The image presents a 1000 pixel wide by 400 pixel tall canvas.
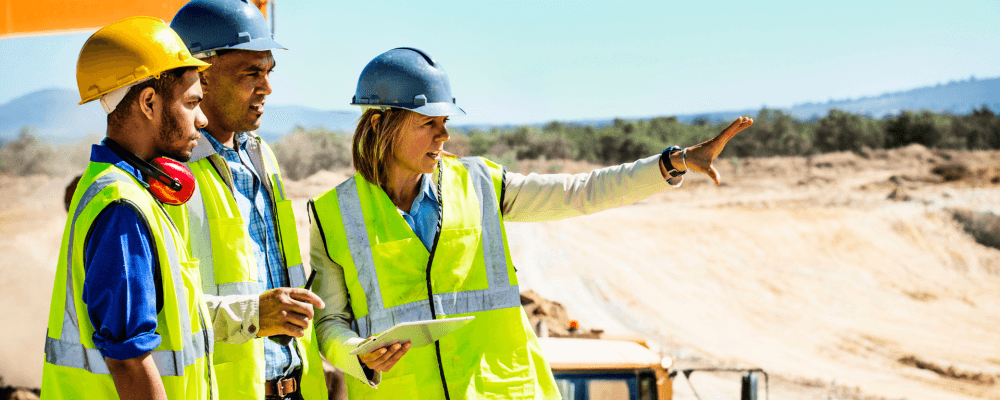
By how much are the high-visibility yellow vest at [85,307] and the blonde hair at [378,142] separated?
886 millimetres

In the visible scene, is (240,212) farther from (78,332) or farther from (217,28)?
(78,332)

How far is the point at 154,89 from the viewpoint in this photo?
1.86 m

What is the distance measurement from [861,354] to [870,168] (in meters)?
23.4

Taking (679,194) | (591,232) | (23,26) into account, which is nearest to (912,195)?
(679,194)

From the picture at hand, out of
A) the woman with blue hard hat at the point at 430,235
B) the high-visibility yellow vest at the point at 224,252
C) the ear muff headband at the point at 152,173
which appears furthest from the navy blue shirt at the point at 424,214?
the ear muff headband at the point at 152,173

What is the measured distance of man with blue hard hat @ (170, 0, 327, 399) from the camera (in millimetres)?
2383

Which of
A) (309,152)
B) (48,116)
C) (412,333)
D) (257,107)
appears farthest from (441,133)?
(48,116)

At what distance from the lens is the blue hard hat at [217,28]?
264 centimetres

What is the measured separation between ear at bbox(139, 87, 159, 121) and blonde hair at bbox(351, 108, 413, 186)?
0.85 m

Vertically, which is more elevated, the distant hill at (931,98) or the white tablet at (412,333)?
the distant hill at (931,98)

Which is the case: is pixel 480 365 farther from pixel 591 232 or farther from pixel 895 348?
pixel 591 232

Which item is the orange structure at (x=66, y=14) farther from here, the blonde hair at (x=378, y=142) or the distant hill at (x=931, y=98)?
the distant hill at (x=931, y=98)

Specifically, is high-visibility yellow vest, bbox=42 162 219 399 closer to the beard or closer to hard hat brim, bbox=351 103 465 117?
the beard

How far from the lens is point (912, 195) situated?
2683 cm
